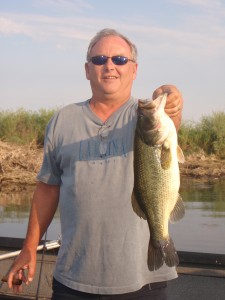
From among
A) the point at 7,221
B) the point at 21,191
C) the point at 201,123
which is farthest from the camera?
the point at 201,123

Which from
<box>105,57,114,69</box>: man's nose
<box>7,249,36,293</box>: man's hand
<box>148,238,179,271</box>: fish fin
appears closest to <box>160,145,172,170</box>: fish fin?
<box>148,238,179,271</box>: fish fin

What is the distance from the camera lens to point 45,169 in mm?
3557

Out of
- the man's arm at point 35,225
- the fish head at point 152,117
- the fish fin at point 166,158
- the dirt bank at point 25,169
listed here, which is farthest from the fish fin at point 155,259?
the dirt bank at point 25,169

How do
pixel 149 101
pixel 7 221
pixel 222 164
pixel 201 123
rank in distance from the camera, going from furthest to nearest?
pixel 201 123
pixel 222 164
pixel 7 221
pixel 149 101

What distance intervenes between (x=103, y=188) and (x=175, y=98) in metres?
0.64

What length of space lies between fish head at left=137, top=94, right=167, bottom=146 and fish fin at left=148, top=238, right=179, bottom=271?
0.58 metres

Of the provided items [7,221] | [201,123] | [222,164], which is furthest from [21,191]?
[201,123]

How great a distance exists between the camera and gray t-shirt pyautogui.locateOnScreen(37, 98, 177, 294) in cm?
319

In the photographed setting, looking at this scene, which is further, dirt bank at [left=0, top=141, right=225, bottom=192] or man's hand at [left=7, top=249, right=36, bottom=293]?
dirt bank at [left=0, top=141, right=225, bottom=192]

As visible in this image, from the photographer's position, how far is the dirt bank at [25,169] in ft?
68.1

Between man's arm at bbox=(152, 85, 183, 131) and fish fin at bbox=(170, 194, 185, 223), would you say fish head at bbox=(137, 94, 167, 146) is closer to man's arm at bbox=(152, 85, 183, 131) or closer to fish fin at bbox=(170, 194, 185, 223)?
man's arm at bbox=(152, 85, 183, 131)

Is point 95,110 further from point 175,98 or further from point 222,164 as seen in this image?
point 222,164

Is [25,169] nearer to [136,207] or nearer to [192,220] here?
[192,220]

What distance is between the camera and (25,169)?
22.1 meters
